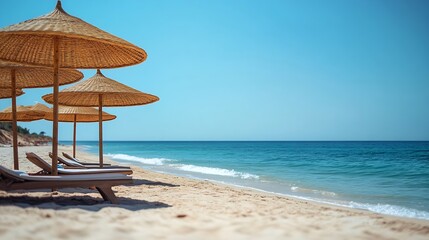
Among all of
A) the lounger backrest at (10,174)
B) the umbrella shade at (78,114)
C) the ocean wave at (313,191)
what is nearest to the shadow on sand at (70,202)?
the lounger backrest at (10,174)

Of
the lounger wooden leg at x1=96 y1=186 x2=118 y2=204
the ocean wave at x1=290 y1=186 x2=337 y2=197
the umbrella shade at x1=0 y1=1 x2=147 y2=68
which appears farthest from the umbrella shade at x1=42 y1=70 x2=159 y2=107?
the ocean wave at x1=290 y1=186 x2=337 y2=197

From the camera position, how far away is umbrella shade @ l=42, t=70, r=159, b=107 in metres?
6.62

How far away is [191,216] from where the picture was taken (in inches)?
142

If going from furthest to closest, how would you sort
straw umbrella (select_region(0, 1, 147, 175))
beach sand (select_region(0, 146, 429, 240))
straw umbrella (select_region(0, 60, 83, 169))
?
straw umbrella (select_region(0, 60, 83, 169)), straw umbrella (select_region(0, 1, 147, 175)), beach sand (select_region(0, 146, 429, 240))

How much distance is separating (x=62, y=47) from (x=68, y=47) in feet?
0.29

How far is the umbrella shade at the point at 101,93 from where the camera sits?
6617mm

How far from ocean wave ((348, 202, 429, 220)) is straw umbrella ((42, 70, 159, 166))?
14.8 ft

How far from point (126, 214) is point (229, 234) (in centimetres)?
120

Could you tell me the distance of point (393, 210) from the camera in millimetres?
6484

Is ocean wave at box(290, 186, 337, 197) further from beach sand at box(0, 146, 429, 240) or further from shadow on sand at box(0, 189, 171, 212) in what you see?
shadow on sand at box(0, 189, 171, 212)

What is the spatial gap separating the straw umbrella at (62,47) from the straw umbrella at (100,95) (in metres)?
0.97

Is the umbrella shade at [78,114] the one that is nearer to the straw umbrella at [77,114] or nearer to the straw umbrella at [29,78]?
the straw umbrella at [77,114]

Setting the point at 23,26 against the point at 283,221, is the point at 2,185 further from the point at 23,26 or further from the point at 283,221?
the point at 283,221

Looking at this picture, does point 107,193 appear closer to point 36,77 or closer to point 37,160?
point 37,160
